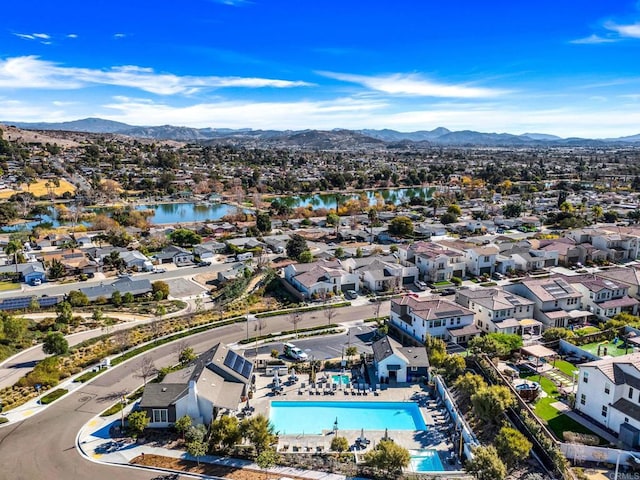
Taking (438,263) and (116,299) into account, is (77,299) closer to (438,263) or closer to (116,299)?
(116,299)

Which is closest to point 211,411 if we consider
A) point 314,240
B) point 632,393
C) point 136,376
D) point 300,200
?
point 136,376

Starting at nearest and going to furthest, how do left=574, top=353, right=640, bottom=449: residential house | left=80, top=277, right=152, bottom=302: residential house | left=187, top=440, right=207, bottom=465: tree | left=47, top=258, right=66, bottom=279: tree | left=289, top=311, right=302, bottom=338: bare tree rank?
1. left=187, top=440, right=207, bottom=465: tree
2. left=574, top=353, right=640, bottom=449: residential house
3. left=289, top=311, right=302, bottom=338: bare tree
4. left=80, top=277, right=152, bottom=302: residential house
5. left=47, top=258, right=66, bottom=279: tree

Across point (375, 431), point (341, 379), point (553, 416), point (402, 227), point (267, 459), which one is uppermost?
point (402, 227)

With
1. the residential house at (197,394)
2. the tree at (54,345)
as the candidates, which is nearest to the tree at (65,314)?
the tree at (54,345)

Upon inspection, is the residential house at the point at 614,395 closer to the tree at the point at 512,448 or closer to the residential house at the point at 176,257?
the tree at the point at 512,448

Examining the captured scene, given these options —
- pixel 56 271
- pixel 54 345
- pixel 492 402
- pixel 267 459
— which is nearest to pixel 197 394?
pixel 267 459

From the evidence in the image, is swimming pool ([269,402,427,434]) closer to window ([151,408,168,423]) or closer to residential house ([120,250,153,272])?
window ([151,408,168,423])

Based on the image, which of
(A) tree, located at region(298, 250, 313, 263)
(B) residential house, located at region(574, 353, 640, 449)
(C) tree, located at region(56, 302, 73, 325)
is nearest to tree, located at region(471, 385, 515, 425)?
(B) residential house, located at region(574, 353, 640, 449)
